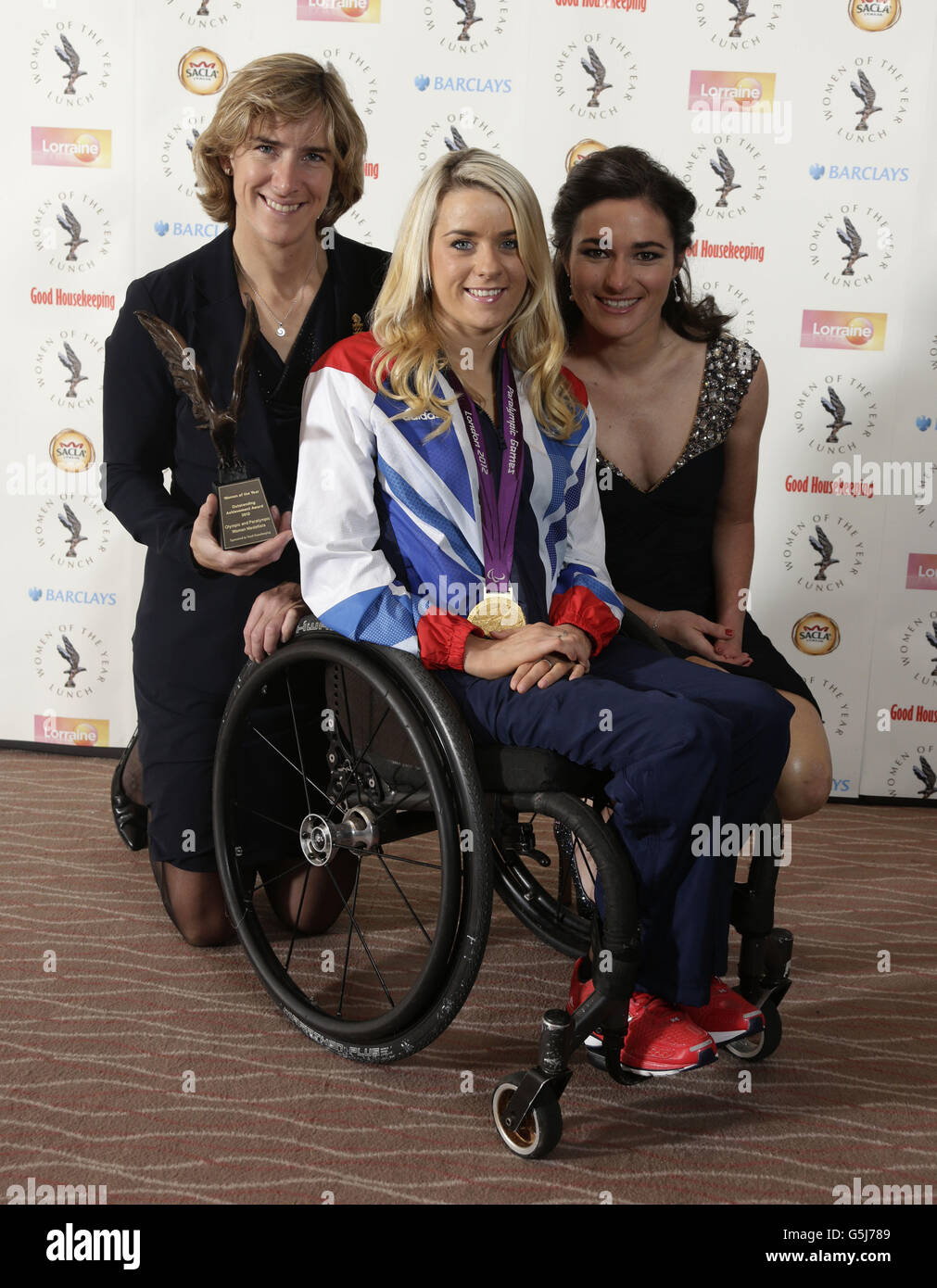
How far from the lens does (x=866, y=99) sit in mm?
3014

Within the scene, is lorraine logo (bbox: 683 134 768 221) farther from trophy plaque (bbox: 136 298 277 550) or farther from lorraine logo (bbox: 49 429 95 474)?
lorraine logo (bbox: 49 429 95 474)

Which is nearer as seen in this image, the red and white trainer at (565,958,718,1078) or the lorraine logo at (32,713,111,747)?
the red and white trainer at (565,958,718,1078)

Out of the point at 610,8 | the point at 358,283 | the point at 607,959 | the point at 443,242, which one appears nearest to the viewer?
the point at 607,959

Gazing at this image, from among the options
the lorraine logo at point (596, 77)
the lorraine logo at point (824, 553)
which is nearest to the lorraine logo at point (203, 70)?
the lorraine logo at point (596, 77)

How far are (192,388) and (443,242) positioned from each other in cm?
50

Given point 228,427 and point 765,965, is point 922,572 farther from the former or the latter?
point 228,427

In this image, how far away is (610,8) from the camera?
2996 millimetres

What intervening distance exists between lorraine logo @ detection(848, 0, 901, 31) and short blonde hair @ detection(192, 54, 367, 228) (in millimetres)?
1580

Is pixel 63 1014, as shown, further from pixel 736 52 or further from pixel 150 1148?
pixel 736 52

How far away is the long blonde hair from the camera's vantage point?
1776 millimetres

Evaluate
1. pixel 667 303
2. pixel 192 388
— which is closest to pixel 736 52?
pixel 667 303

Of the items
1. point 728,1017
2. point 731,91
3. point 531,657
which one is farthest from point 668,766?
point 731,91

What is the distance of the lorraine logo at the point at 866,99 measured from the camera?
3.00m

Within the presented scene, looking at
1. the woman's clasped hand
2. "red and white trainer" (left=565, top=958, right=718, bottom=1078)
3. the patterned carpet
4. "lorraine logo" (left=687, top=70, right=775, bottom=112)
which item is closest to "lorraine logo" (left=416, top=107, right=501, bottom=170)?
"lorraine logo" (left=687, top=70, right=775, bottom=112)
